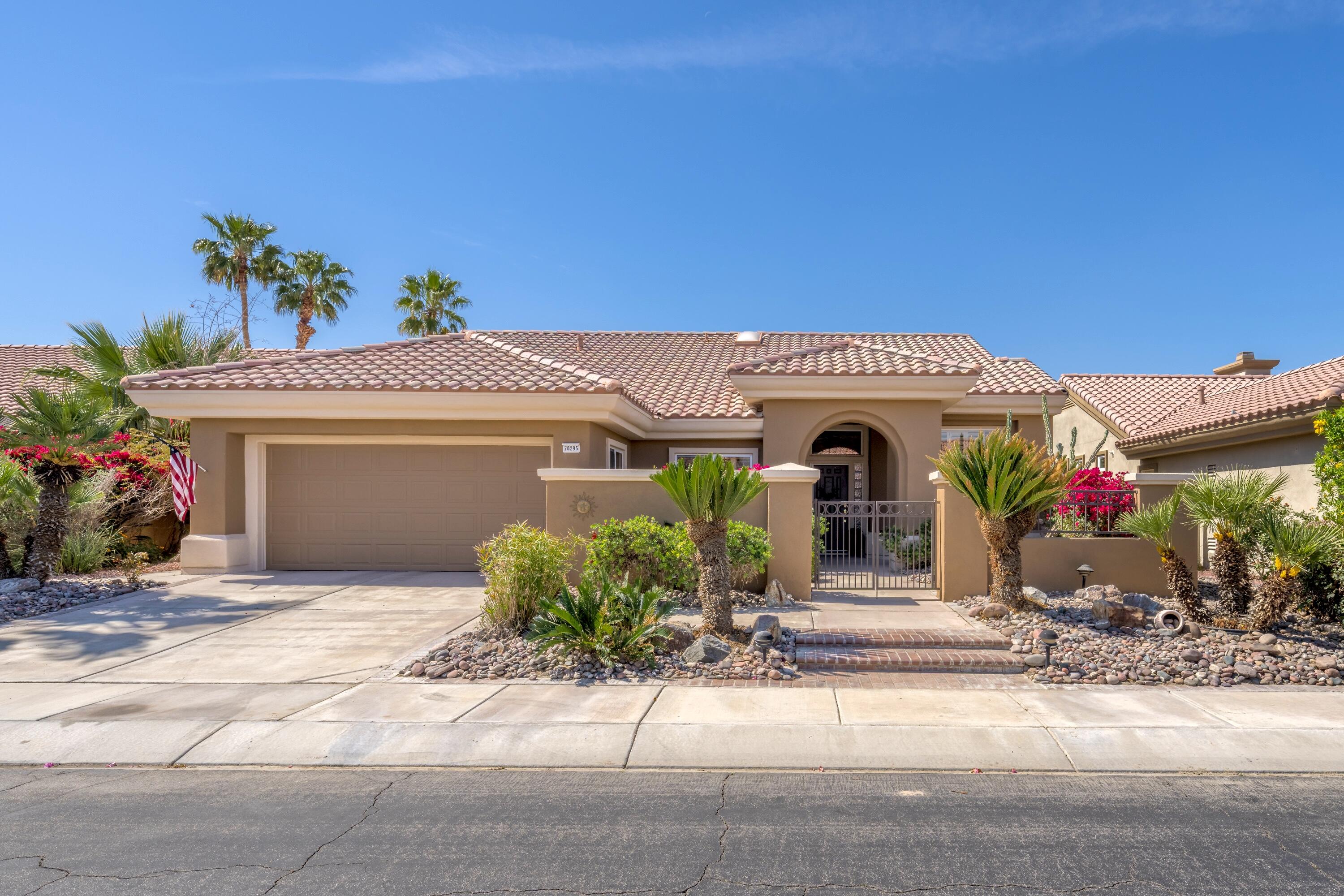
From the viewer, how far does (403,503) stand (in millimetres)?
14633

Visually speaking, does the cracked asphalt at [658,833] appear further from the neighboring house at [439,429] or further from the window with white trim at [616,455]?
the window with white trim at [616,455]

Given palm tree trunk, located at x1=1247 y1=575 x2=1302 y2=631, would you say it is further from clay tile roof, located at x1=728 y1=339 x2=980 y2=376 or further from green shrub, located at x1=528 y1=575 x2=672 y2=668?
clay tile roof, located at x1=728 y1=339 x2=980 y2=376

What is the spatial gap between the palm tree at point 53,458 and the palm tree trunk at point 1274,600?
52.7ft

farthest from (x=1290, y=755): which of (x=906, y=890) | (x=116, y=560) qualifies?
(x=116, y=560)

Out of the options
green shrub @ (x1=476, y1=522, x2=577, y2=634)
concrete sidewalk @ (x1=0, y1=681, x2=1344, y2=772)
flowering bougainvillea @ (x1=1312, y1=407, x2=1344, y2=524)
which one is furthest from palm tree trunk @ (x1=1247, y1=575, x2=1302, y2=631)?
green shrub @ (x1=476, y1=522, x2=577, y2=634)

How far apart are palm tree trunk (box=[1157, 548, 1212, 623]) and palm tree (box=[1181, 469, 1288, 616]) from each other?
0.98 feet

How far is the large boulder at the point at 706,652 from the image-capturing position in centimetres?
808

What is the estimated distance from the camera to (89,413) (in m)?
12.3

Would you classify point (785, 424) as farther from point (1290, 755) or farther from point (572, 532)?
point (1290, 755)

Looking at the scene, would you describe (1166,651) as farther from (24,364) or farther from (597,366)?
(24,364)

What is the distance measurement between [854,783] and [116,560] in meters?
15.2

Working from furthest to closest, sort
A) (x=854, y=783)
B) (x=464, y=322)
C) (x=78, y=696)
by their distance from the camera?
(x=464, y=322) < (x=78, y=696) < (x=854, y=783)

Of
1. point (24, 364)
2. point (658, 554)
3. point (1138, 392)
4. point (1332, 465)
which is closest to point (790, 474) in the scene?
point (658, 554)

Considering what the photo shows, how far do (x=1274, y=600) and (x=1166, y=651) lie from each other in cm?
160
